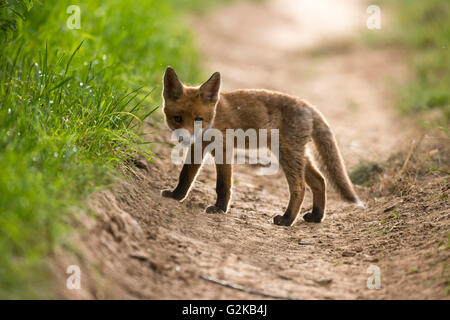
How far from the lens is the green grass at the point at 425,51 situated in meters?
7.45

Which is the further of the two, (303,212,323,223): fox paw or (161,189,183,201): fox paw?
(303,212,323,223): fox paw

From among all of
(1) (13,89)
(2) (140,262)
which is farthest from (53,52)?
(2) (140,262)

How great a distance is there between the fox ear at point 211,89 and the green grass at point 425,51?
3213 millimetres

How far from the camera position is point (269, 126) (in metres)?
4.56

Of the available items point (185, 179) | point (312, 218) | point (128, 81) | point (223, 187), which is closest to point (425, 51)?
point (312, 218)

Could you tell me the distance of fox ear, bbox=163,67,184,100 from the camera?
4202mm

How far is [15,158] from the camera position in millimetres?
2674
